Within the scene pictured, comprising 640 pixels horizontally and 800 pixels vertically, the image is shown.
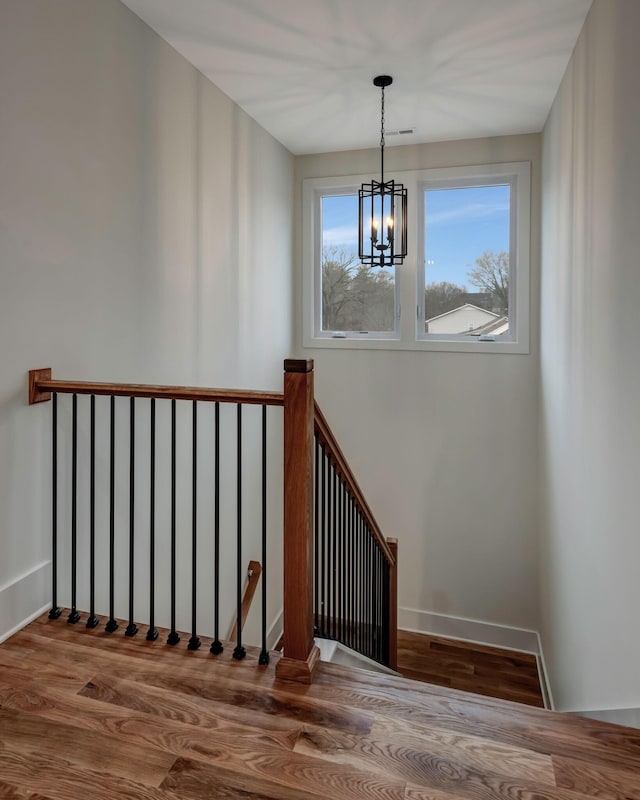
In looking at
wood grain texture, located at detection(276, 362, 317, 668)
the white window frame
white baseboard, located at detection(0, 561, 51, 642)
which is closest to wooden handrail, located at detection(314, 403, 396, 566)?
wood grain texture, located at detection(276, 362, 317, 668)

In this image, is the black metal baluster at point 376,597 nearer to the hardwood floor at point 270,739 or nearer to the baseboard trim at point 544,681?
the baseboard trim at point 544,681

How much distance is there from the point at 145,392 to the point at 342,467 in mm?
946

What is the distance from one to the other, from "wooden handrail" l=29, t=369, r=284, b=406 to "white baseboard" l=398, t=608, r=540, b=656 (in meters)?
3.35

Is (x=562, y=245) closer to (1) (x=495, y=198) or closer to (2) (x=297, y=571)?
(1) (x=495, y=198)

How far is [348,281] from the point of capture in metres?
4.68

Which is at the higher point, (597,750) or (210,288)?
(210,288)

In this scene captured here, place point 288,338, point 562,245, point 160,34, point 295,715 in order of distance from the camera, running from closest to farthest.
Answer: point 295,715, point 160,34, point 562,245, point 288,338

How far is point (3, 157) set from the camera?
188 centimetres

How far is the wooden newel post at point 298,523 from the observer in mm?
1773

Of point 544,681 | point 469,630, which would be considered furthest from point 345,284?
point 544,681

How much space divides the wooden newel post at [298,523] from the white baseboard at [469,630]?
9.97 feet

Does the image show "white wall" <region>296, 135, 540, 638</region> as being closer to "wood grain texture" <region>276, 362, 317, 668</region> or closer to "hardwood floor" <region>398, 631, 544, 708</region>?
"hardwood floor" <region>398, 631, 544, 708</region>

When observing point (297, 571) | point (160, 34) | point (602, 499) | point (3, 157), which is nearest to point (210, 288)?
point (160, 34)

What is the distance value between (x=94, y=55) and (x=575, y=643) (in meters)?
3.44
